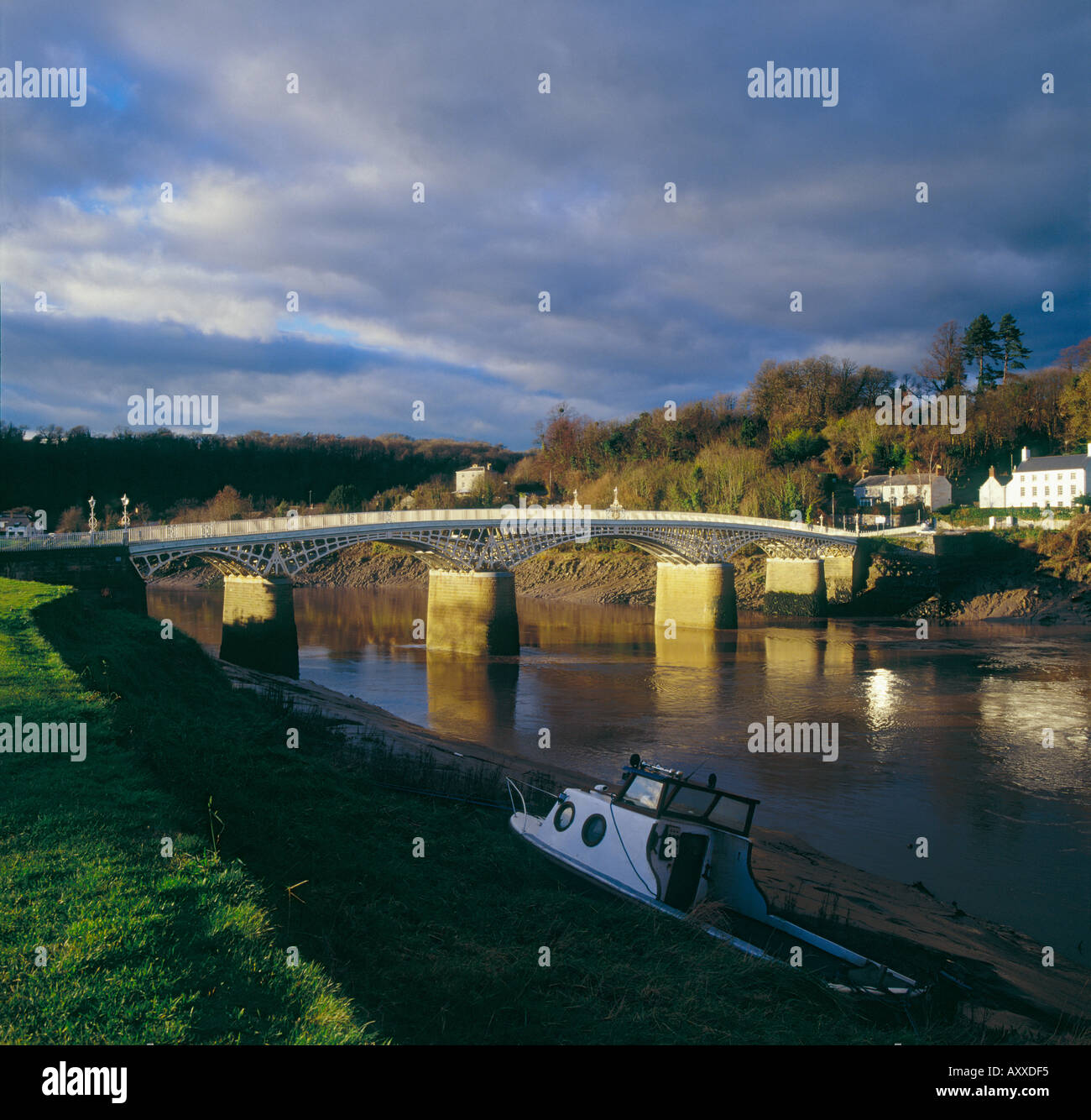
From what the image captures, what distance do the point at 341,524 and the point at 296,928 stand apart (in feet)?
140

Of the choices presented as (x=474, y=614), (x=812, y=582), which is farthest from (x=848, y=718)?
(x=812, y=582)

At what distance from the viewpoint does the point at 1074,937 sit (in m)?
14.6

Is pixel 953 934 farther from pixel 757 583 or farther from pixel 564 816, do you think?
pixel 757 583

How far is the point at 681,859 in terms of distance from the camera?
12398 mm

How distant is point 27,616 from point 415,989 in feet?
56.3

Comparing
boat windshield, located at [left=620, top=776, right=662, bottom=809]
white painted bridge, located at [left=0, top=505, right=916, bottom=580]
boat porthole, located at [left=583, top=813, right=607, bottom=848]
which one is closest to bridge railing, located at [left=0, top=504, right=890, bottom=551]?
white painted bridge, located at [left=0, top=505, right=916, bottom=580]

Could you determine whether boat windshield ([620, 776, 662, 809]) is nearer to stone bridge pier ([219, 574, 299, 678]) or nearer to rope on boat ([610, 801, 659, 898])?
rope on boat ([610, 801, 659, 898])

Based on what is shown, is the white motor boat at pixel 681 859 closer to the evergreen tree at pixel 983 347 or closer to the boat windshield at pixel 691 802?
the boat windshield at pixel 691 802

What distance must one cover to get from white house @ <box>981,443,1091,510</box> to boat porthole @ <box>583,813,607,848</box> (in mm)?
85265

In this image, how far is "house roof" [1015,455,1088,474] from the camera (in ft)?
271
